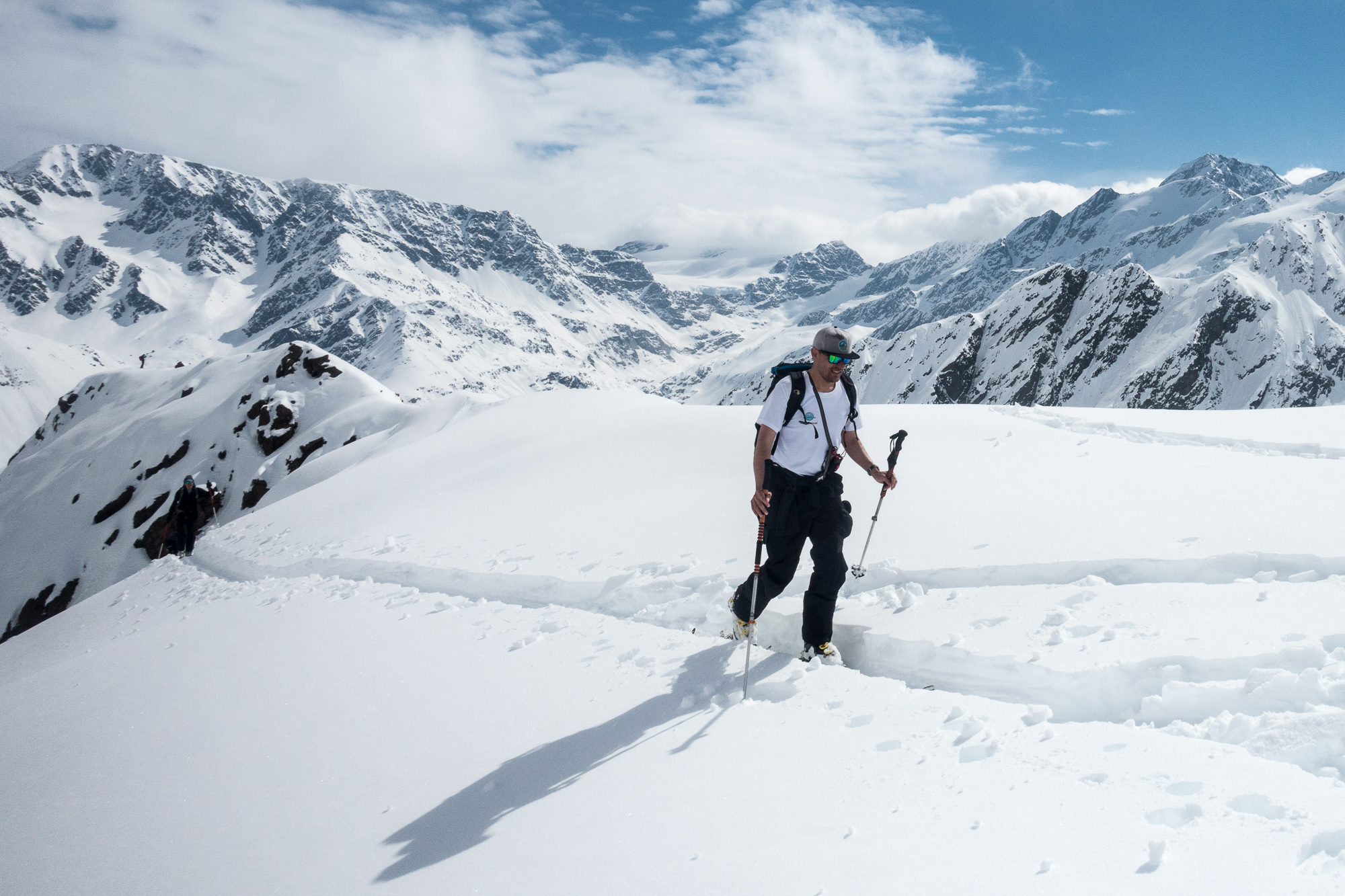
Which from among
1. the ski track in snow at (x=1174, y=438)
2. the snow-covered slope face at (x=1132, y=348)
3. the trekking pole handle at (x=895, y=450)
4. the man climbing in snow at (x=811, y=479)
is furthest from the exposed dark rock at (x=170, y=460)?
the snow-covered slope face at (x=1132, y=348)

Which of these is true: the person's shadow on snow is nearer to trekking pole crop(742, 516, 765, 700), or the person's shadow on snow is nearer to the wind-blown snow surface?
the wind-blown snow surface

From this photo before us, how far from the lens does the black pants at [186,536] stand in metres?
18.5

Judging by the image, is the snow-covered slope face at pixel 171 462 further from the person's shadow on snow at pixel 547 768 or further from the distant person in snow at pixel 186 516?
the person's shadow on snow at pixel 547 768

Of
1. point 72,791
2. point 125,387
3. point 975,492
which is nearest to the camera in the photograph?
point 72,791

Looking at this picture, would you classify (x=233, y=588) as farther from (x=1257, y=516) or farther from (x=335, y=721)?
(x=1257, y=516)

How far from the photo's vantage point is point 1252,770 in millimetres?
3900

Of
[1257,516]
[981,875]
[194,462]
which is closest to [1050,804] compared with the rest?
[981,875]

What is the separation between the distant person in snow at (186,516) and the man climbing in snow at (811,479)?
17753mm

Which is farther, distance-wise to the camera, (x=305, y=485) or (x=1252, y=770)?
(x=305, y=485)

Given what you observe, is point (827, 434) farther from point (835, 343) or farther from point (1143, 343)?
point (1143, 343)

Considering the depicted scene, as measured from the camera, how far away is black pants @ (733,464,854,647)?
251 inches

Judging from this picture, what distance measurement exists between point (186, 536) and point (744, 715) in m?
19.0

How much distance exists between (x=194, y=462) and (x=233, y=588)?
36096mm

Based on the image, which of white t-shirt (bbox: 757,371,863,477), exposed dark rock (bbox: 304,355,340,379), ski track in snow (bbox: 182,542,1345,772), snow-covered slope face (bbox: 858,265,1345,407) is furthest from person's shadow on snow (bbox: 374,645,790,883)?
snow-covered slope face (bbox: 858,265,1345,407)
